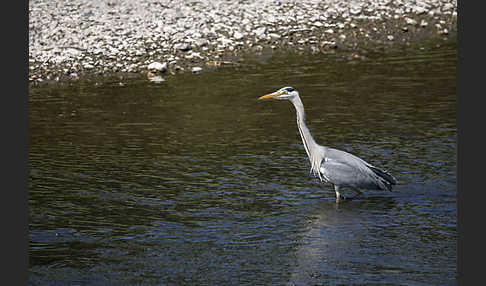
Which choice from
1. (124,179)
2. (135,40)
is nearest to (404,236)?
(124,179)

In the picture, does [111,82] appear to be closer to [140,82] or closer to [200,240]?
[140,82]

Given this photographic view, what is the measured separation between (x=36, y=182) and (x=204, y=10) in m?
12.3

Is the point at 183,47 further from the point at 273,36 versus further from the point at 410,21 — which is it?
the point at 410,21

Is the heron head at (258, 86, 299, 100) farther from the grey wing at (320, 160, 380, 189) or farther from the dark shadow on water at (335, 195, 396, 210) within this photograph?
the dark shadow on water at (335, 195, 396, 210)

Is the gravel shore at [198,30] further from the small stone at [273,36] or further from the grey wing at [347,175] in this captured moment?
the grey wing at [347,175]

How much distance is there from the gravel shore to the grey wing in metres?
10.1

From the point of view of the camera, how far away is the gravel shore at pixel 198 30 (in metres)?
21.8

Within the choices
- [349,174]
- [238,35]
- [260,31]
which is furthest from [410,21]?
[349,174]

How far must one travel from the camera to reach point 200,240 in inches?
390

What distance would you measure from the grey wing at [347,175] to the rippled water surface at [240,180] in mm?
291

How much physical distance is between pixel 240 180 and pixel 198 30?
438 inches

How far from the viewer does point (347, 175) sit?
1160cm

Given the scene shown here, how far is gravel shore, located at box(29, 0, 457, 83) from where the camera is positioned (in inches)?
858

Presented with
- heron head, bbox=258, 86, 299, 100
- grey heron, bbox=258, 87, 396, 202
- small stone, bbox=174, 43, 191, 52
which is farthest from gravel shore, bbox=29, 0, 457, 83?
grey heron, bbox=258, 87, 396, 202
